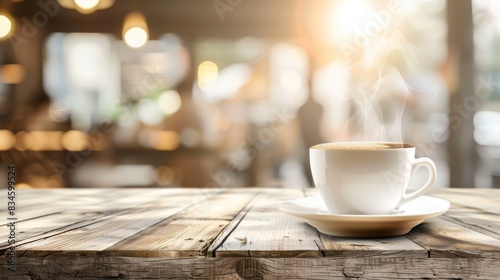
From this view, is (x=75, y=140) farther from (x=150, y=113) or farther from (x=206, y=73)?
(x=206, y=73)

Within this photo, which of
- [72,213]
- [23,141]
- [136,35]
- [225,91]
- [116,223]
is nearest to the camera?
[116,223]

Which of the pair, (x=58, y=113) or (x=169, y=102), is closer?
(x=169, y=102)

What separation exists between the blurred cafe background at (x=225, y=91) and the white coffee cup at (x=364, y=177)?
4.45 meters

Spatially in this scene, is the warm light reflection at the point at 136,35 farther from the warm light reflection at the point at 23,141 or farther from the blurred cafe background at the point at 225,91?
the warm light reflection at the point at 23,141

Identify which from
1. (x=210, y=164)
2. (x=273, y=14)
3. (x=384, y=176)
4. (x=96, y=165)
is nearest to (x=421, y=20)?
(x=273, y=14)

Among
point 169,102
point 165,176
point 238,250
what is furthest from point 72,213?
point 169,102

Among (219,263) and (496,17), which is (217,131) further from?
(219,263)

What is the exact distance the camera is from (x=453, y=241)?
23.9 inches

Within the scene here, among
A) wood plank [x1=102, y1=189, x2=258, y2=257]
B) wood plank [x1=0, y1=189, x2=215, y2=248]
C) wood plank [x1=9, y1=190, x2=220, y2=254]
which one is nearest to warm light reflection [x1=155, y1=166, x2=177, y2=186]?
wood plank [x1=0, y1=189, x2=215, y2=248]

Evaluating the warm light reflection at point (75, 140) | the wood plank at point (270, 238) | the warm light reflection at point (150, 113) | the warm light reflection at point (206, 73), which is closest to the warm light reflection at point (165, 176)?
the warm light reflection at point (150, 113)

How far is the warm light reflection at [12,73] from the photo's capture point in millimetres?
5980

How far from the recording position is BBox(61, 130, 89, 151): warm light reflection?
5.70 metres

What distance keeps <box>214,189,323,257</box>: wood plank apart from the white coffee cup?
0.20ft

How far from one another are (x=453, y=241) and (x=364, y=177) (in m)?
0.13
